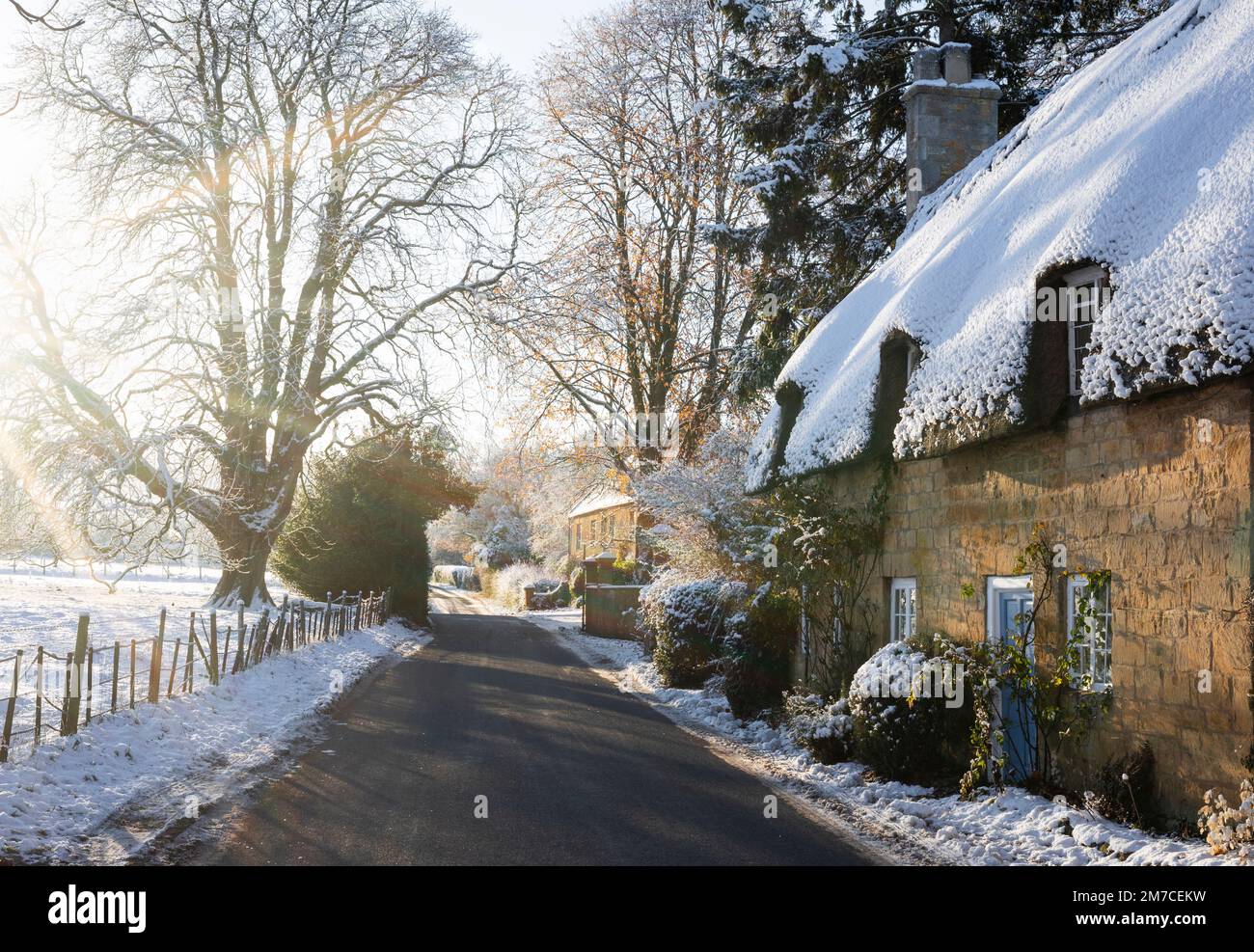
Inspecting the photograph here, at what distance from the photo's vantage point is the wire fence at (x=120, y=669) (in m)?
8.84

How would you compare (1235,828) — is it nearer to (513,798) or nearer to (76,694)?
(513,798)

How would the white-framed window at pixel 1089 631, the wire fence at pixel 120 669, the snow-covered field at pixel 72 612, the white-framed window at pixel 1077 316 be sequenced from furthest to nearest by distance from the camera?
1. the snow-covered field at pixel 72 612
2. the wire fence at pixel 120 669
3. the white-framed window at pixel 1077 316
4. the white-framed window at pixel 1089 631

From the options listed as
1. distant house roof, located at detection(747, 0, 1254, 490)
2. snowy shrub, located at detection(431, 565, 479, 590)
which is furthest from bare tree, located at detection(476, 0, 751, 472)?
snowy shrub, located at detection(431, 565, 479, 590)

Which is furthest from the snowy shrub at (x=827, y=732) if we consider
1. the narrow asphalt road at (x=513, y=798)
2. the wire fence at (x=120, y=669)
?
the wire fence at (x=120, y=669)

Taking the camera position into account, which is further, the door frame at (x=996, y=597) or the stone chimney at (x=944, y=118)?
the stone chimney at (x=944, y=118)

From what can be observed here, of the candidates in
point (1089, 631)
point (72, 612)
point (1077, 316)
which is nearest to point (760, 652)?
point (1089, 631)

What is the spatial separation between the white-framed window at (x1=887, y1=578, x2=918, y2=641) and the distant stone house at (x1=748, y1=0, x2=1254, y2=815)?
3 centimetres

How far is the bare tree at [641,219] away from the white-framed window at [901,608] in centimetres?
1463

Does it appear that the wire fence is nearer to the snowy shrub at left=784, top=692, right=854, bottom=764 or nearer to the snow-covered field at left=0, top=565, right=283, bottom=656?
the snow-covered field at left=0, top=565, right=283, bottom=656

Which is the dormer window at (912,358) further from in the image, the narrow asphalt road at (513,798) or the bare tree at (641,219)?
the bare tree at (641,219)

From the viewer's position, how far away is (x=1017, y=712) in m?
9.20
